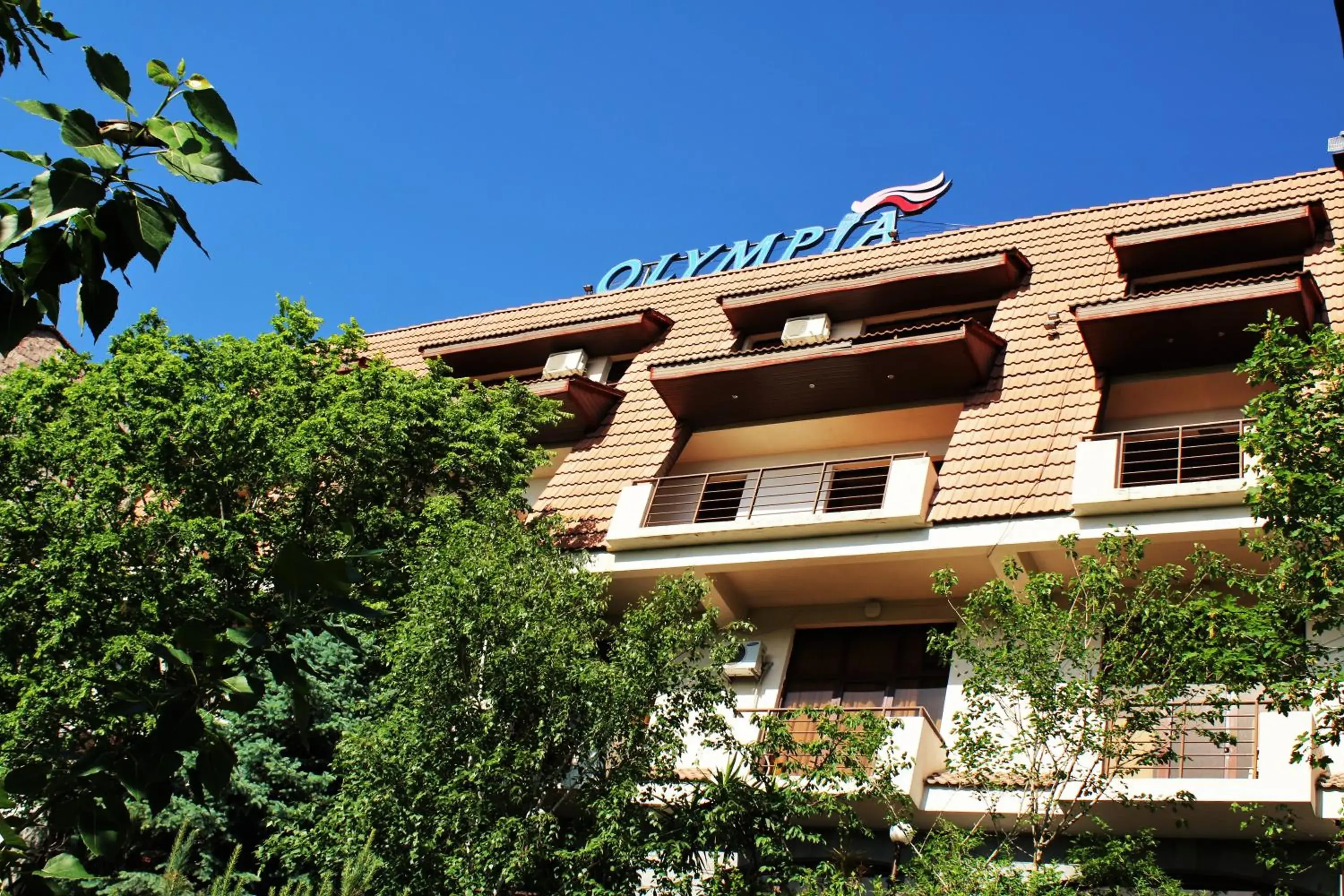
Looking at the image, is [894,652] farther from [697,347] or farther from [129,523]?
[129,523]

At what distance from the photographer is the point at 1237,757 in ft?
39.8

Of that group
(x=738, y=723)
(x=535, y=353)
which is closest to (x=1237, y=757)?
(x=738, y=723)

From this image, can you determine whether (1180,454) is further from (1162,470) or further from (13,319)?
(13,319)

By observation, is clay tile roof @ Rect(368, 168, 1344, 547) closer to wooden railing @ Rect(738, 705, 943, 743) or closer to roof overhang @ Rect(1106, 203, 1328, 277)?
roof overhang @ Rect(1106, 203, 1328, 277)

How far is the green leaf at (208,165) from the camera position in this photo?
2.69 meters

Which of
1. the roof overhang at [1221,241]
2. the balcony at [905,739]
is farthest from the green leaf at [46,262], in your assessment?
the roof overhang at [1221,241]

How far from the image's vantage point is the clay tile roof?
1509 cm

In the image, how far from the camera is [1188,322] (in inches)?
601

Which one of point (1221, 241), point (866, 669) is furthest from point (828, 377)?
point (1221, 241)

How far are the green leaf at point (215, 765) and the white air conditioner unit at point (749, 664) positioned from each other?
39.8 ft

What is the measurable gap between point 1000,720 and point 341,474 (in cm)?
805

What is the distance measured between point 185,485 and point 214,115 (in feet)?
42.4

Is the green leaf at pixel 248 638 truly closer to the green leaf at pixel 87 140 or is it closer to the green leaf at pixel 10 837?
the green leaf at pixel 10 837

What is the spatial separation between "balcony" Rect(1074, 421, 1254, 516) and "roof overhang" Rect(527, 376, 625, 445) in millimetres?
7545
